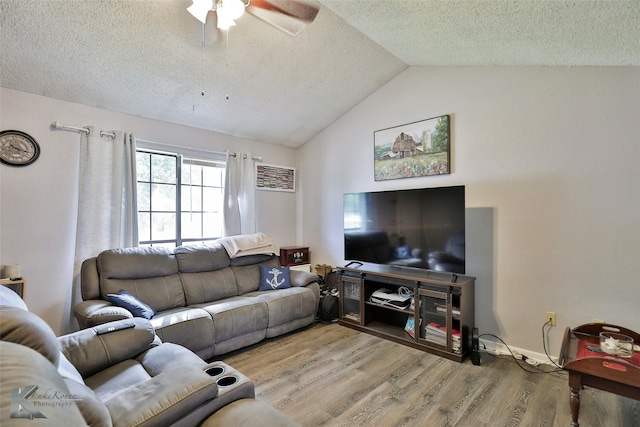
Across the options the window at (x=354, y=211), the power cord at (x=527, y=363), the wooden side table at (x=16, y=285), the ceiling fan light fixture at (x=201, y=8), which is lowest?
the power cord at (x=527, y=363)

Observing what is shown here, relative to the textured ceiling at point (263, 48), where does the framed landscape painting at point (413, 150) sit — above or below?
below

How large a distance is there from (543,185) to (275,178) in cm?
325

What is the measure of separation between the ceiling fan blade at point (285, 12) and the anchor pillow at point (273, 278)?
251 cm

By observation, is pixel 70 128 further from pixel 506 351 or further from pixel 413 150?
pixel 506 351

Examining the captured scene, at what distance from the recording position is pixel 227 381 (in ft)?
4.37

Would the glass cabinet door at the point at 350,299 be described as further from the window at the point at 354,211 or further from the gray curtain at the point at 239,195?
the gray curtain at the point at 239,195

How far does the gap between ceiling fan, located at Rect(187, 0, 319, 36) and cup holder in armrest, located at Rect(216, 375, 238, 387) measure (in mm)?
1996

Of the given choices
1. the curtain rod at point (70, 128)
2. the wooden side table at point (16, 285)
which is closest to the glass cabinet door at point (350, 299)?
the wooden side table at point (16, 285)

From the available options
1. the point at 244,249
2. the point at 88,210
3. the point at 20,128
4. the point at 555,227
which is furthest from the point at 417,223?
the point at 20,128

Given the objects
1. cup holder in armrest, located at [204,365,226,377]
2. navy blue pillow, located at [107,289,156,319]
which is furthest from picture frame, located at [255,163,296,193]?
cup holder in armrest, located at [204,365,226,377]

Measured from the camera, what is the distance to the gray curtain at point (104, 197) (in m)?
2.79

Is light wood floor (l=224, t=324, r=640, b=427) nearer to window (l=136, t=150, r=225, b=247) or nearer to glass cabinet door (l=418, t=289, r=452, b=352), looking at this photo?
glass cabinet door (l=418, t=289, r=452, b=352)

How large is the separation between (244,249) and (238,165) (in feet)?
3.86

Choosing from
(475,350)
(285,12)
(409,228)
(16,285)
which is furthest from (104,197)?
(475,350)
